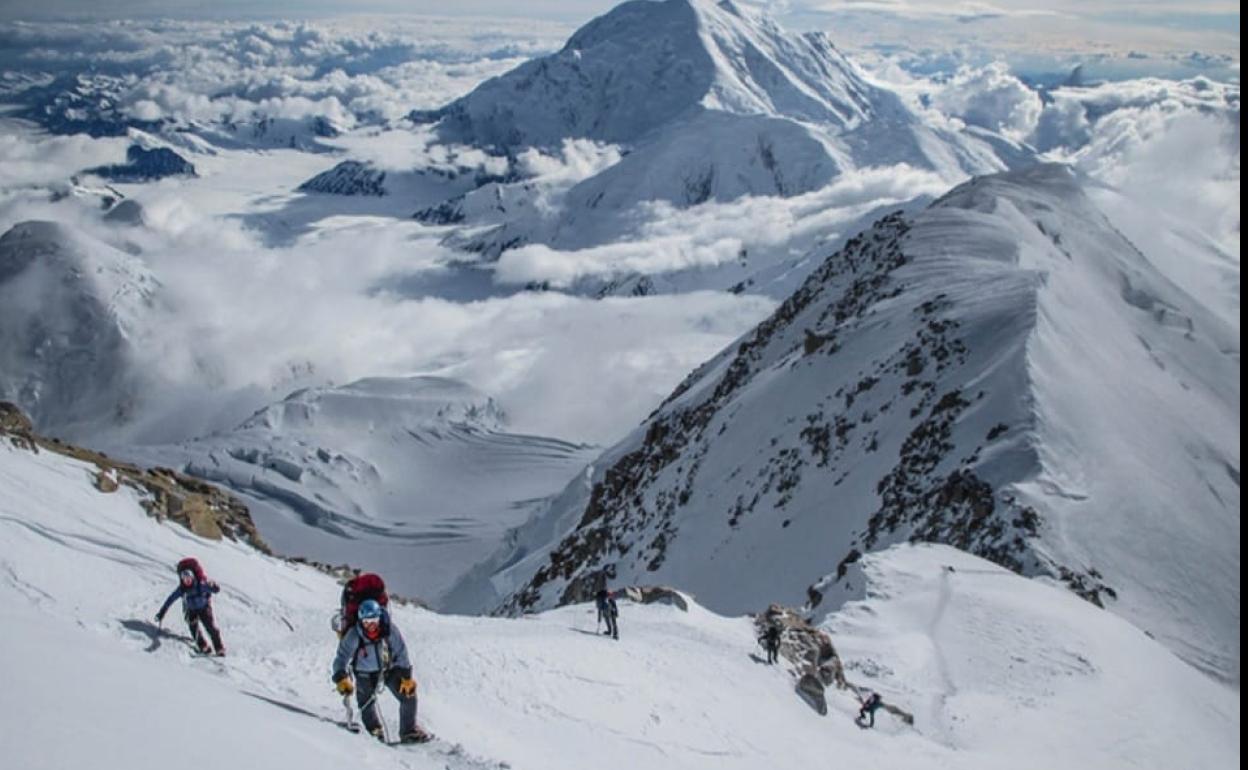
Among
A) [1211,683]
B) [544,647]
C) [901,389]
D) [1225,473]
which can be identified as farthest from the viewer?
[901,389]

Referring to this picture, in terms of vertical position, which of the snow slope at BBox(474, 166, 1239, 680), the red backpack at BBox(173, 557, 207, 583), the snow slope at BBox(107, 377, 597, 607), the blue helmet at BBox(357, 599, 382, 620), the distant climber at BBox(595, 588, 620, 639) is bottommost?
the snow slope at BBox(107, 377, 597, 607)

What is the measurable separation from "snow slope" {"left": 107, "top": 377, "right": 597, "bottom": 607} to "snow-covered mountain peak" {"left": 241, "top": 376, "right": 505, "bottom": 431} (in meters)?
0.28

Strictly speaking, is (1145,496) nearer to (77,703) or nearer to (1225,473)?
(1225,473)

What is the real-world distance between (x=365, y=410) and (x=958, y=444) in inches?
6340

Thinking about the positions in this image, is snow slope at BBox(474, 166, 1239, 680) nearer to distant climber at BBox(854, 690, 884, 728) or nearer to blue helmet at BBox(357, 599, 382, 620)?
distant climber at BBox(854, 690, 884, 728)

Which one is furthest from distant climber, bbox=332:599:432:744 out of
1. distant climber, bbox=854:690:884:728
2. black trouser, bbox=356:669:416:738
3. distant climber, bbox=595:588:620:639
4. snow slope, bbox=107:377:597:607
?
snow slope, bbox=107:377:597:607

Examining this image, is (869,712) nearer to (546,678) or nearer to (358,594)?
(546,678)

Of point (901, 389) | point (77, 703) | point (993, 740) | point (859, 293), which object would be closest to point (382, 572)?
point (859, 293)

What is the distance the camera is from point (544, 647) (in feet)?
52.6

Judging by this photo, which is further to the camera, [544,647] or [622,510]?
[622,510]

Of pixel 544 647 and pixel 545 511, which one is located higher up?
pixel 544 647

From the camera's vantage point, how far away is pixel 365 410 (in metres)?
184

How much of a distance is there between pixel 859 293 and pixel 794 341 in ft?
18.4

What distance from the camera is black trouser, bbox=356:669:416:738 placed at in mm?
10188
